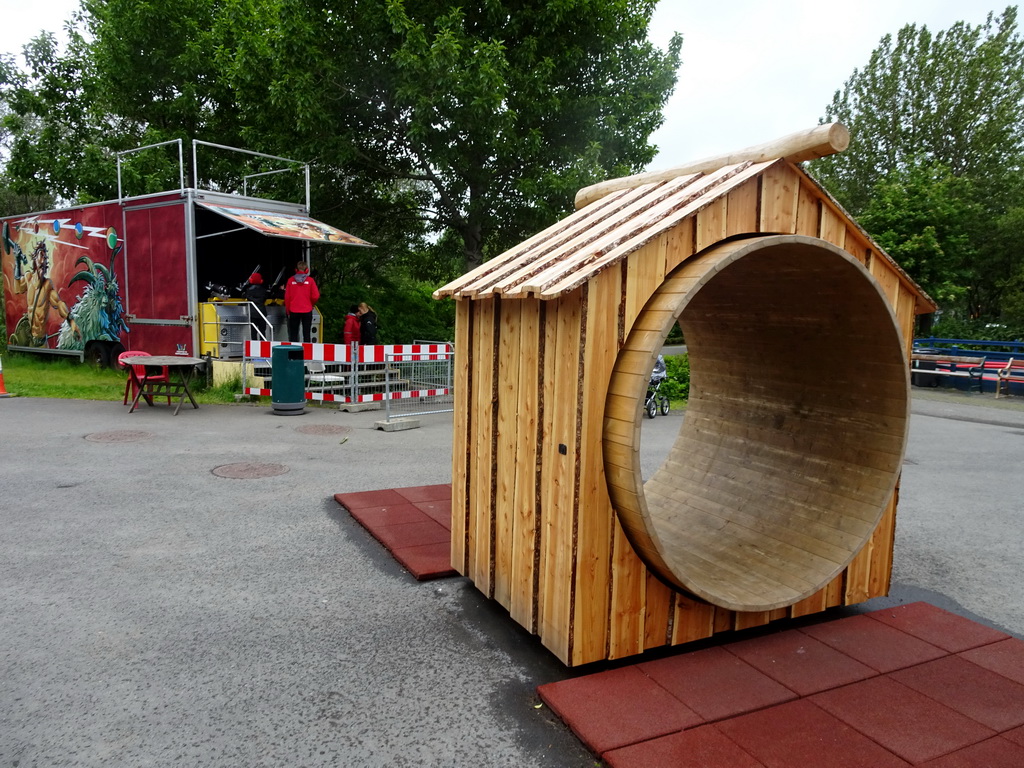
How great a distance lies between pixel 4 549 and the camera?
5.48m

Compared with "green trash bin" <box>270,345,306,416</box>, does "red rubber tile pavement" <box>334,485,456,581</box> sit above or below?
below

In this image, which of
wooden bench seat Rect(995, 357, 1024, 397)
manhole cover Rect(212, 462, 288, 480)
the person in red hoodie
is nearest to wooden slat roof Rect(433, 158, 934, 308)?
manhole cover Rect(212, 462, 288, 480)

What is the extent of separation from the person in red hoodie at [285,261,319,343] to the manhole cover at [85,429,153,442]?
5.14 metres

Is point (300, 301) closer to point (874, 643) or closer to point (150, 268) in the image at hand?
point (150, 268)

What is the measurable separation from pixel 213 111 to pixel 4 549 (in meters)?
21.2

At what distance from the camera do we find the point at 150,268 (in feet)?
48.6

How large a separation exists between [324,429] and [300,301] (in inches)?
187

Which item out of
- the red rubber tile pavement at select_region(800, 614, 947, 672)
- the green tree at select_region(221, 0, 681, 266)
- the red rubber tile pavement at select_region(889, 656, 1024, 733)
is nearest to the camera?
the red rubber tile pavement at select_region(889, 656, 1024, 733)

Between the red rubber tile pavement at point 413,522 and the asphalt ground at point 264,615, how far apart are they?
0.43 ft

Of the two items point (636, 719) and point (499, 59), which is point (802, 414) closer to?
point (636, 719)

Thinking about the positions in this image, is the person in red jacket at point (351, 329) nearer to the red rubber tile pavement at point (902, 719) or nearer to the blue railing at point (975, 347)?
the red rubber tile pavement at point (902, 719)

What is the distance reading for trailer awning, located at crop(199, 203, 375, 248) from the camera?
13812mm

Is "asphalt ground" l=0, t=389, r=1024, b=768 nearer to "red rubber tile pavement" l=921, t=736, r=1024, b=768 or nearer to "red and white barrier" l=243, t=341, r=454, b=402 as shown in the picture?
"red rubber tile pavement" l=921, t=736, r=1024, b=768

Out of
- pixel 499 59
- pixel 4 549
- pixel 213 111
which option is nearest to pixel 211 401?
pixel 4 549
